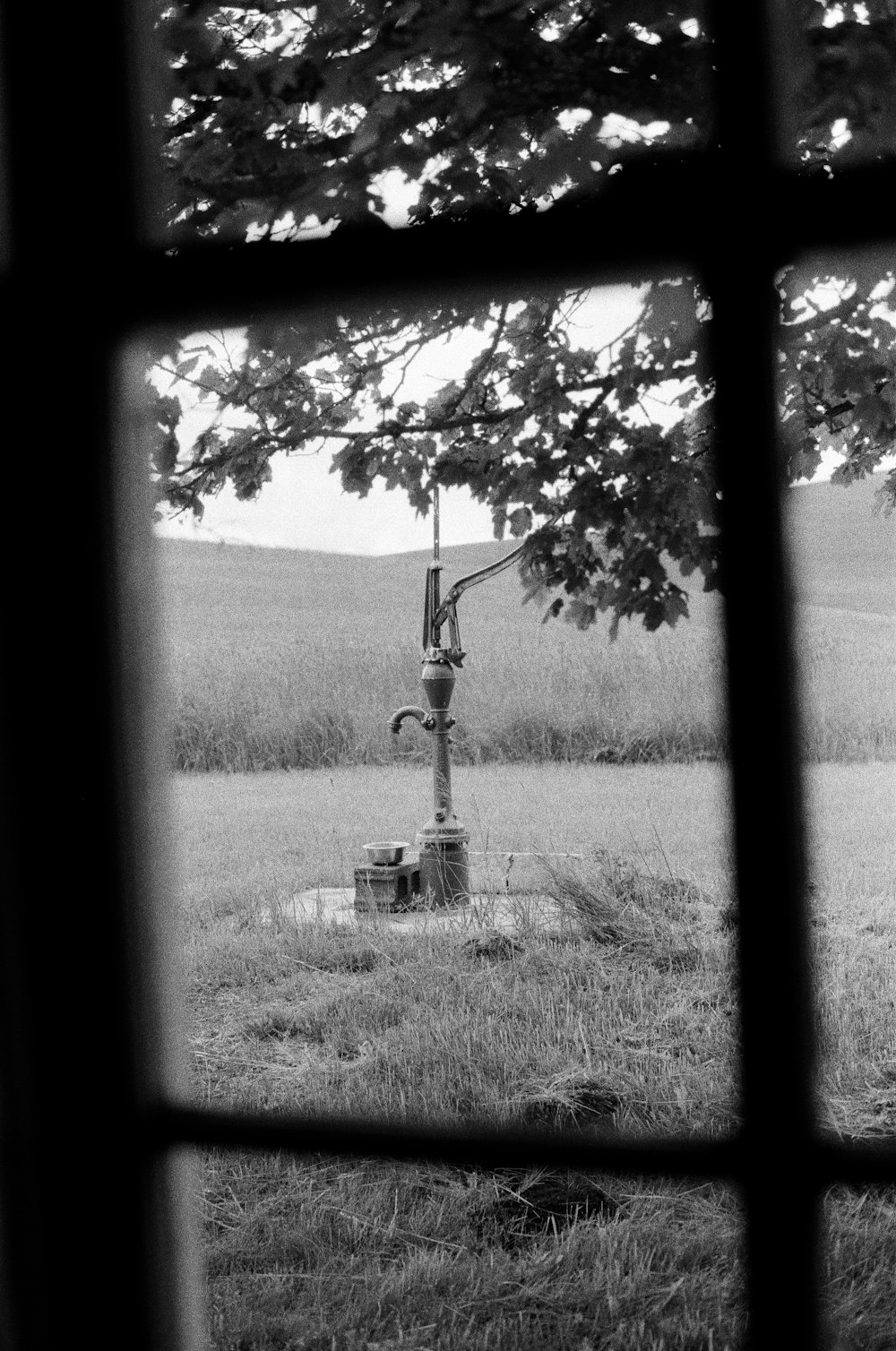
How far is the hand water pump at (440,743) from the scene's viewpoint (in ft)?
7.09

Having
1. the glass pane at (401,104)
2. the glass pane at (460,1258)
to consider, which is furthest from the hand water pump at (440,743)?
the glass pane at (401,104)

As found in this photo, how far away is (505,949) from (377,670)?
710 millimetres

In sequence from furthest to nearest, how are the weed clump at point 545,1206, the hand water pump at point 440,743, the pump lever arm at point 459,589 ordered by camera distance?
1. the hand water pump at point 440,743
2. the pump lever arm at point 459,589
3. the weed clump at point 545,1206

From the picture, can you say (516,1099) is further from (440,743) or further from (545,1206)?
(440,743)

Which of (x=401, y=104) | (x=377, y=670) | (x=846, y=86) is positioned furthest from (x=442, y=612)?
(x=846, y=86)

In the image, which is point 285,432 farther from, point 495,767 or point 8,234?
point 495,767

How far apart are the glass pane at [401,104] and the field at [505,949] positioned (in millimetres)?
235

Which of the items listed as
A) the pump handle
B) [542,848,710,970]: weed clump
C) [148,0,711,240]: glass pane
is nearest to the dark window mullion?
[148,0,711,240]: glass pane

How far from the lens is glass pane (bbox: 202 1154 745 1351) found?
102 cm

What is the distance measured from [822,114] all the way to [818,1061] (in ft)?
1.65

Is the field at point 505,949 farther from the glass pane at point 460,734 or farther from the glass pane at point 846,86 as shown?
the glass pane at point 846,86

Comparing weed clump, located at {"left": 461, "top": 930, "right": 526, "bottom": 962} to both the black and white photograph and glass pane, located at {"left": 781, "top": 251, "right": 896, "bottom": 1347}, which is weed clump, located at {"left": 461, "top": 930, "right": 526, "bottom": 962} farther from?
glass pane, located at {"left": 781, "top": 251, "right": 896, "bottom": 1347}

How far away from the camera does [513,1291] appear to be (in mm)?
1126

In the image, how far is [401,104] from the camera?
0.71m
